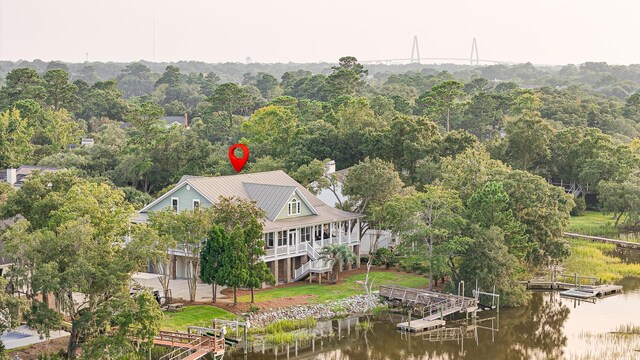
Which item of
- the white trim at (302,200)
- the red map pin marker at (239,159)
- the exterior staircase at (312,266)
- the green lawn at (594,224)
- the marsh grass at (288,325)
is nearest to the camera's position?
the marsh grass at (288,325)

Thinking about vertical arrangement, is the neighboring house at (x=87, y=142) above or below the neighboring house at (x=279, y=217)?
above

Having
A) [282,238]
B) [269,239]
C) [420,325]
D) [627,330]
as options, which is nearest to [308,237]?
[282,238]

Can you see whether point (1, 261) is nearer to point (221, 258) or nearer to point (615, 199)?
point (221, 258)

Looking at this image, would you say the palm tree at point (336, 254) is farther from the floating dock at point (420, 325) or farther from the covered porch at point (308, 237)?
the floating dock at point (420, 325)

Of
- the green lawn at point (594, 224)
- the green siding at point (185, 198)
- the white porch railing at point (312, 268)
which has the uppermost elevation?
the green siding at point (185, 198)

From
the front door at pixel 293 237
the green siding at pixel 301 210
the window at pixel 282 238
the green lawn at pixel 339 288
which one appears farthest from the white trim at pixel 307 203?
the green lawn at pixel 339 288

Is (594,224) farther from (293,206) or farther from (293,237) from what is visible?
(293,237)

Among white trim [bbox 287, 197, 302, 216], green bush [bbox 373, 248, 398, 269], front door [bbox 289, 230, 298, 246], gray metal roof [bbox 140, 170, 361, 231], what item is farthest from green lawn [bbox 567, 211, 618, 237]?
front door [bbox 289, 230, 298, 246]

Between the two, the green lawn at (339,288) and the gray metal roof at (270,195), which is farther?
the gray metal roof at (270,195)
